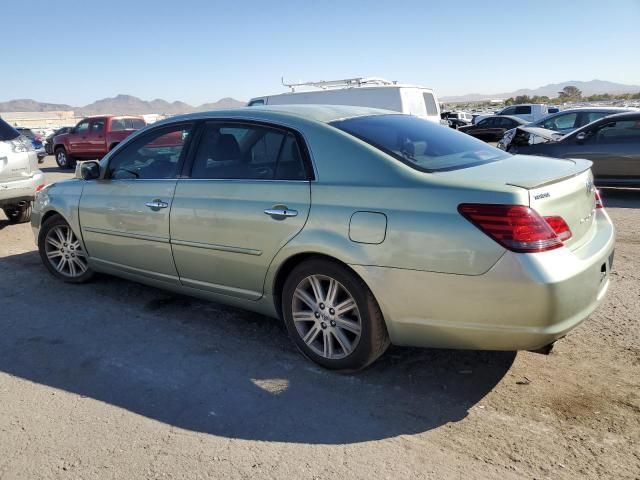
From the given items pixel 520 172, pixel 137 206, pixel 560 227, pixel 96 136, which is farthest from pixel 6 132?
pixel 96 136

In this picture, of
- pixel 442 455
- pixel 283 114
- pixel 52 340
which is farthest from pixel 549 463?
pixel 52 340

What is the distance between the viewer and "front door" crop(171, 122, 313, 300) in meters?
3.54

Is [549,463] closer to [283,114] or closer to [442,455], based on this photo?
[442,455]

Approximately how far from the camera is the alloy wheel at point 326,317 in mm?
3357

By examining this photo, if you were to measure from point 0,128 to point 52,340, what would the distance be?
4974 mm

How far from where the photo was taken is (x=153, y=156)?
4609mm

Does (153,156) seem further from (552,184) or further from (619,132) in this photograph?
(619,132)

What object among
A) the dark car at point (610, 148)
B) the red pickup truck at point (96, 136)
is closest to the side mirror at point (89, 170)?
the dark car at point (610, 148)

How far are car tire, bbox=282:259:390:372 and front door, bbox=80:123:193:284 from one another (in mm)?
1217

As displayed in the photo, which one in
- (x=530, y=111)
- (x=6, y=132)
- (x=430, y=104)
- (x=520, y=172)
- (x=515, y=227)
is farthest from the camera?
(x=530, y=111)

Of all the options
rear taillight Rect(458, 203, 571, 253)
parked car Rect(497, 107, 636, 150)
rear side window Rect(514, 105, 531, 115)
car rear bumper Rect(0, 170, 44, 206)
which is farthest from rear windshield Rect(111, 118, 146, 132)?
rear side window Rect(514, 105, 531, 115)

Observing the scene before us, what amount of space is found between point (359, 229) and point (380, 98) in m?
10.9

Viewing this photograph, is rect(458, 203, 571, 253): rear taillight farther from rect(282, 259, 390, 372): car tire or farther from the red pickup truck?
the red pickup truck

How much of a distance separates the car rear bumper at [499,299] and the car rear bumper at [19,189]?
245 inches
